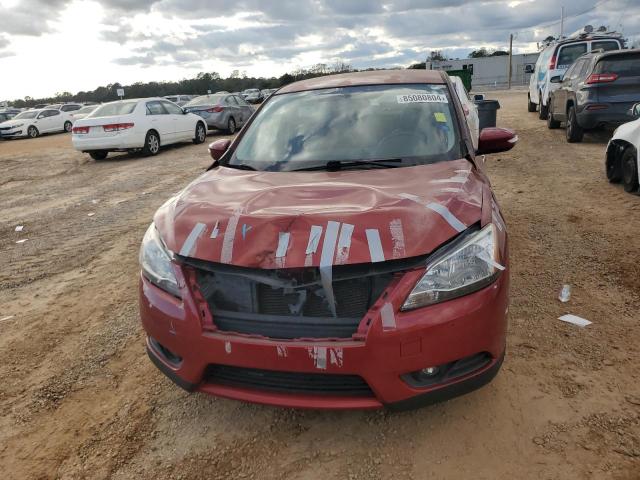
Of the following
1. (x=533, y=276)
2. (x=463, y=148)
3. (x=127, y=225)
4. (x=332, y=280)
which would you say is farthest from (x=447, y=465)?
(x=127, y=225)

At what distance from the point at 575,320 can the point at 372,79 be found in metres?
2.30

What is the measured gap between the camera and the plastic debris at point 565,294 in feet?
12.4

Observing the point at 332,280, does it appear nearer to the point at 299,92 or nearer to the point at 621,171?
the point at 299,92

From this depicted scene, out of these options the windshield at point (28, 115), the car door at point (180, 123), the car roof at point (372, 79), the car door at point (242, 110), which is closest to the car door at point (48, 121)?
the windshield at point (28, 115)

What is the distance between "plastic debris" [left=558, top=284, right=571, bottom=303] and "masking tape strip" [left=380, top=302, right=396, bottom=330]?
86.0 inches

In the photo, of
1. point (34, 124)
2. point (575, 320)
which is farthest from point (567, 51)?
point (34, 124)

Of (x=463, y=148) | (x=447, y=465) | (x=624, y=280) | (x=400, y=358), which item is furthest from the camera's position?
(x=624, y=280)

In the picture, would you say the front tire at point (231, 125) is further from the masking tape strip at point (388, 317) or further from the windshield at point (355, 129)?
the masking tape strip at point (388, 317)

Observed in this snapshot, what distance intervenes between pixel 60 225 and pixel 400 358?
6212 mm

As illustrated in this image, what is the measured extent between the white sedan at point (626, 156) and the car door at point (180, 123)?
10.9 m

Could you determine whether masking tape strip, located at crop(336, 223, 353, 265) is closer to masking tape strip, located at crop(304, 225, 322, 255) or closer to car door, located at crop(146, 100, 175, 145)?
masking tape strip, located at crop(304, 225, 322, 255)

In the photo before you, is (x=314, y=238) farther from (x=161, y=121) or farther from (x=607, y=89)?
(x=161, y=121)

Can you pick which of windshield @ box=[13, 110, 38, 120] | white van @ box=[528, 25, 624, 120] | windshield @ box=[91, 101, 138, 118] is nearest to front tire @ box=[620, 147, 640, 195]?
white van @ box=[528, 25, 624, 120]

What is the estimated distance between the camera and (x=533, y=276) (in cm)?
420
